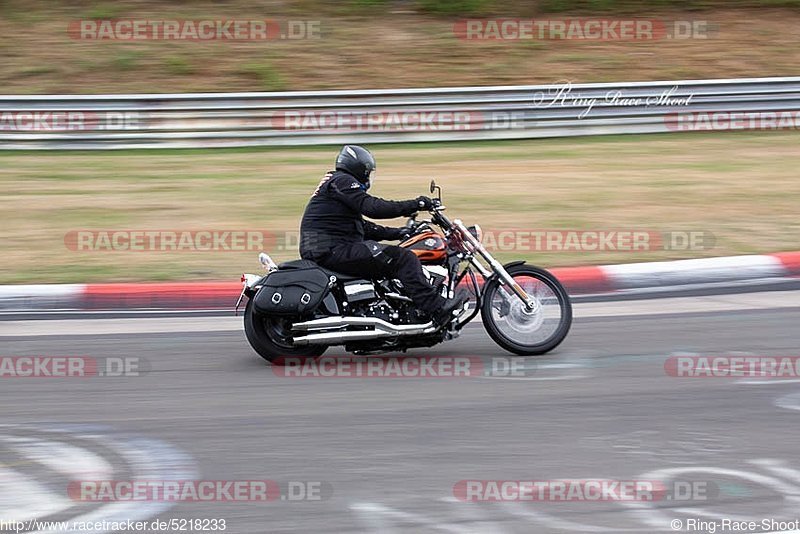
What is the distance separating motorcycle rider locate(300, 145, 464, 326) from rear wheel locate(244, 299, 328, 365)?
48cm

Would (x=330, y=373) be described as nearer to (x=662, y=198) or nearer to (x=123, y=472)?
(x=123, y=472)

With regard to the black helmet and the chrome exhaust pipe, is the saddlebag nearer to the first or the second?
the chrome exhaust pipe

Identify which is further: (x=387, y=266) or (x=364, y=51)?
(x=364, y=51)

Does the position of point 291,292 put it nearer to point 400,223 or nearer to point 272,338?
point 272,338

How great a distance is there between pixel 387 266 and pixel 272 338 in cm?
91

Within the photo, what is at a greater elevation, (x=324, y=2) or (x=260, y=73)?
(x=324, y=2)

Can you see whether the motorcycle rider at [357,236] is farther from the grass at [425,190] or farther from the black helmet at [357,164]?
the grass at [425,190]

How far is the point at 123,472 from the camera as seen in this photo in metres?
5.43

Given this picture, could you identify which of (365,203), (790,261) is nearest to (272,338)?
(365,203)

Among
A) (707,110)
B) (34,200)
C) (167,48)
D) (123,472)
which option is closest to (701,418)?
(123,472)

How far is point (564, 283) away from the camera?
32.0 feet

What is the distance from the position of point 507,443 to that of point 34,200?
8.63 m

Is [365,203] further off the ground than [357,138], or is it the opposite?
[357,138]

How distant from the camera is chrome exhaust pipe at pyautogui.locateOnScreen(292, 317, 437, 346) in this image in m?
7.38
